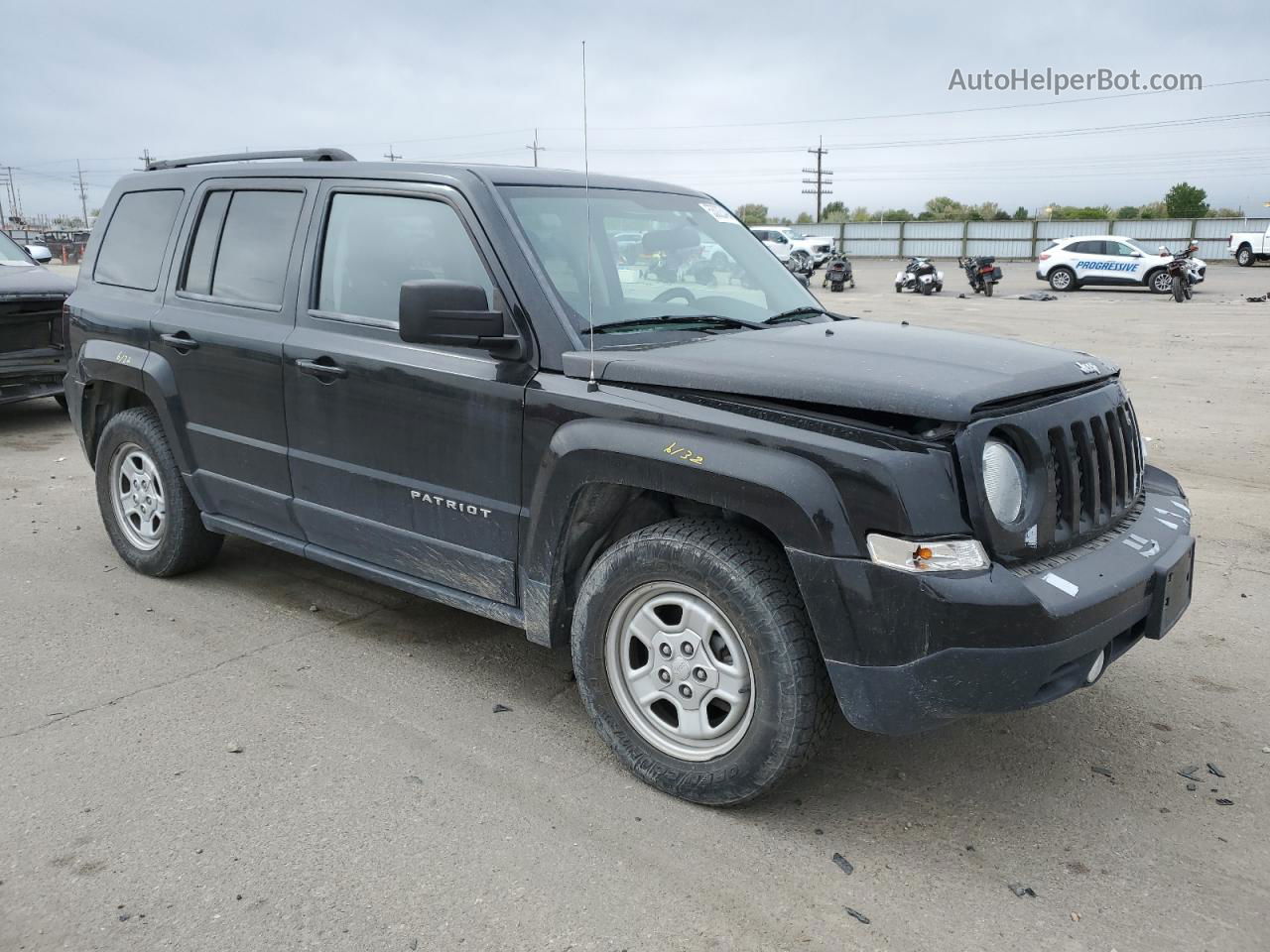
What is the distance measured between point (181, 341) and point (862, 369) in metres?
3.19

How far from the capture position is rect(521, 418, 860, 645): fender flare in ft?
9.39

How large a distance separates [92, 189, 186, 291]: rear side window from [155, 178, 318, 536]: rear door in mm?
221

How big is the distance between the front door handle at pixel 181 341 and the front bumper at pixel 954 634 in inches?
122

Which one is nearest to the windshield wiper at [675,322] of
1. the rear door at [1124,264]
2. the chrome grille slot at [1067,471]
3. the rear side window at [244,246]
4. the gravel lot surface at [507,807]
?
the chrome grille slot at [1067,471]

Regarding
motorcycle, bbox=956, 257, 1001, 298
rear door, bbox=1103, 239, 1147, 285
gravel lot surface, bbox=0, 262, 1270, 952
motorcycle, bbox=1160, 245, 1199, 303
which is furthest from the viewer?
rear door, bbox=1103, 239, 1147, 285

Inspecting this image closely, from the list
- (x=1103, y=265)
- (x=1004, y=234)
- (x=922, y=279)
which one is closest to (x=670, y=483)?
(x=922, y=279)

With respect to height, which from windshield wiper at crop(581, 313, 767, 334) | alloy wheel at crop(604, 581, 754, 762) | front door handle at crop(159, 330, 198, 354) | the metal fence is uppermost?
the metal fence

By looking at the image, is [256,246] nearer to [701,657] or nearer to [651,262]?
[651,262]

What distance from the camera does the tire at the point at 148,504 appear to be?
5.09 m

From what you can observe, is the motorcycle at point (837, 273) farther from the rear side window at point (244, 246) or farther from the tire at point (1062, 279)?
the rear side window at point (244, 246)

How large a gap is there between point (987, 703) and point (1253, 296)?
2589cm

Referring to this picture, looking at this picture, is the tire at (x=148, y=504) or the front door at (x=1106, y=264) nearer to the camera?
the tire at (x=148, y=504)

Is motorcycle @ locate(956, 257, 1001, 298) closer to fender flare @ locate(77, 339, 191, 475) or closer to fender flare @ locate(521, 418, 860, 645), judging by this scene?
fender flare @ locate(77, 339, 191, 475)

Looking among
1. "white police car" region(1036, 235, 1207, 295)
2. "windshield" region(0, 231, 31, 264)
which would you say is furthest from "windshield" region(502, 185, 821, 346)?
"white police car" region(1036, 235, 1207, 295)
